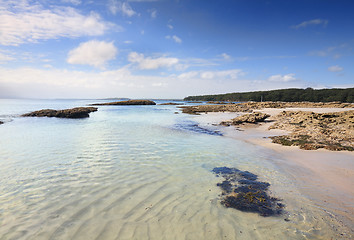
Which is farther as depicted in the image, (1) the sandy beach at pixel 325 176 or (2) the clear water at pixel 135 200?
(1) the sandy beach at pixel 325 176

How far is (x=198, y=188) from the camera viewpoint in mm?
6223

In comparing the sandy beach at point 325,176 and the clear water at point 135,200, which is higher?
the clear water at point 135,200

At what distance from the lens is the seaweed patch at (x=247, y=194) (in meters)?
4.96

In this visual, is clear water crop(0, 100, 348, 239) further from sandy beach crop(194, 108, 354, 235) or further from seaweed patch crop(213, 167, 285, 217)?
sandy beach crop(194, 108, 354, 235)

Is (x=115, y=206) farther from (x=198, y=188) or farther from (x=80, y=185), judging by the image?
(x=198, y=188)

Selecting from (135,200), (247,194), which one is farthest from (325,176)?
(135,200)

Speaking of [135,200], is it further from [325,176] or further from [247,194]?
[325,176]

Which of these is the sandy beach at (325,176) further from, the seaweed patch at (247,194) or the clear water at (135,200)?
the seaweed patch at (247,194)

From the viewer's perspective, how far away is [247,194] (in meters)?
5.66

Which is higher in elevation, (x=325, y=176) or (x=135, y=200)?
(x=135, y=200)

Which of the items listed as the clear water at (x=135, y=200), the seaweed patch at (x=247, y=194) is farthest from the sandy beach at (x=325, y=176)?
the seaweed patch at (x=247, y=194)

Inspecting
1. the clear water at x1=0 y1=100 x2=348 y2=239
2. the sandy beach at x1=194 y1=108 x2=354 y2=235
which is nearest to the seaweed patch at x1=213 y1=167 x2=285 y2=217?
the clear water at x1=0 y1=100 x2=348 y2=239

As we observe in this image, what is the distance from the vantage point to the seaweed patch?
4.96 metres

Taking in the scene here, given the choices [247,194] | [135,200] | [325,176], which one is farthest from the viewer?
[325,176]
